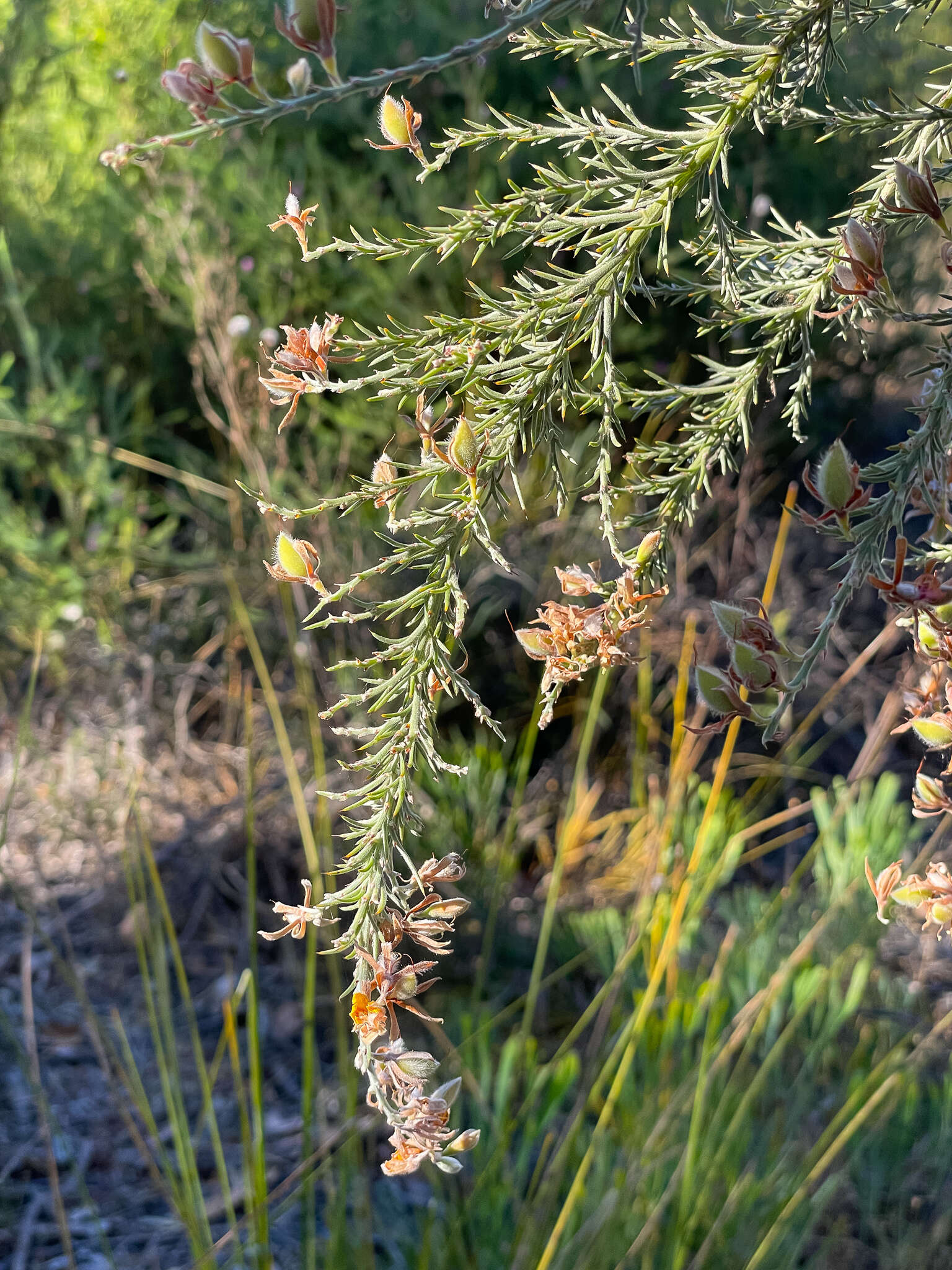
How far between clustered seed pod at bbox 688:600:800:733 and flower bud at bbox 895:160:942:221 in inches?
8.0

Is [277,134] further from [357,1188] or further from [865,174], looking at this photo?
[357,1188]

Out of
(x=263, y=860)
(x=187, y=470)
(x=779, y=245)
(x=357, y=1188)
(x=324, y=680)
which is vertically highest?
(x=779, y=245)

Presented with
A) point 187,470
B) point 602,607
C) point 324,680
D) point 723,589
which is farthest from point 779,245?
point 187,470

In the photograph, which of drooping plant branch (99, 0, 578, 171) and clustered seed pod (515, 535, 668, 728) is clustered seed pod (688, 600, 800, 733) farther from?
drooping plant branch (99, 0, 578, 171)

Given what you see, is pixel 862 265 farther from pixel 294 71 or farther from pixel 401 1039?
pixel 401 1039

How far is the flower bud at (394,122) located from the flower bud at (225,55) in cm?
6

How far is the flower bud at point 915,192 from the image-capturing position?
464mm

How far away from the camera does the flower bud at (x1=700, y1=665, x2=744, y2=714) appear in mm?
504

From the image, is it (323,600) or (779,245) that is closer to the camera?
(323,600)

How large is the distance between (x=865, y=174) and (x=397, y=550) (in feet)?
9.80

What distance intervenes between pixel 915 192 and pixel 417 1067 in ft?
1.47

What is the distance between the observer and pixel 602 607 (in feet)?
1.73

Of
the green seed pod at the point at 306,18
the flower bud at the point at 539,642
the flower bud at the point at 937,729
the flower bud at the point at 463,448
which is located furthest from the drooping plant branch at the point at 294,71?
the flower bud at the point at 937,729

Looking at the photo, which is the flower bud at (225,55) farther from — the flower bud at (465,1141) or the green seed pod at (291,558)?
the flower bud at (465,1141)
